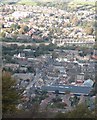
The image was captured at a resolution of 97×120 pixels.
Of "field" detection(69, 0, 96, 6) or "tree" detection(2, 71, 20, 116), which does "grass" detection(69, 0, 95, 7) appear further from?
"tree" detection(2, 71, 20, 116)

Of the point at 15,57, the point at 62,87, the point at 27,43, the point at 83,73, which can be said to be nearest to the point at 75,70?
the point at 83,73

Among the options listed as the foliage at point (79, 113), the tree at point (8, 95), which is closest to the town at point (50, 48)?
the tree at point (8, 95)

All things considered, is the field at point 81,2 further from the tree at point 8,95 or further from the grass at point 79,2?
the tree at point 8,95

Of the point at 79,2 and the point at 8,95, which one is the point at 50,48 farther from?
the point at 8,95

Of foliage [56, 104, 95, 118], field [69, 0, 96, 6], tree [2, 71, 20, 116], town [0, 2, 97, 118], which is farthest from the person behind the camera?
field [69, 0, 96, 6]

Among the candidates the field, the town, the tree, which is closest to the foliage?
the tree

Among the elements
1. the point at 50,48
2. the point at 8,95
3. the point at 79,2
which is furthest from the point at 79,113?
the point at 79,2
